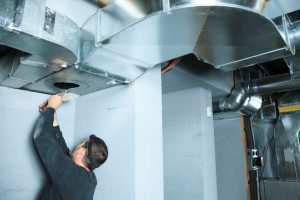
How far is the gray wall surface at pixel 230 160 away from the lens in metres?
3.09

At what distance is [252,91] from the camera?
2.61 meters

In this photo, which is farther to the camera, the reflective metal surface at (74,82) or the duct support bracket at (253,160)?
the duct support bracket at (253,160)

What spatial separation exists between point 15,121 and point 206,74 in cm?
158

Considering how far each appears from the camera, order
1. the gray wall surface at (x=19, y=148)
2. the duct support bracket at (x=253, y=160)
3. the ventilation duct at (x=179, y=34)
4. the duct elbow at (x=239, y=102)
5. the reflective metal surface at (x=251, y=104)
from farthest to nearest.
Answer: the duct support bracket at (x=253, y=160)
the reflective metal surface at (x=251, y=104)
the duct elbow at (x=239, y=102)
the gray wall surface at (x=19, y=148)
the ventilation duct at (x=179, y=34)

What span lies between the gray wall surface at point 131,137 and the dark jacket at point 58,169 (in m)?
0.20

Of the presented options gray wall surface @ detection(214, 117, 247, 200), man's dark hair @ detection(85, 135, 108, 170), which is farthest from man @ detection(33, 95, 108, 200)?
gray wall surface @ detection(214, 117, 247, 200)

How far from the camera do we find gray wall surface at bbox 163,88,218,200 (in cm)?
234

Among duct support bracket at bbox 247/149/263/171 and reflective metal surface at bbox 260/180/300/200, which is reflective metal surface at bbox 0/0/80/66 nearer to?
duct support bracket at bbox 247/149/263/171

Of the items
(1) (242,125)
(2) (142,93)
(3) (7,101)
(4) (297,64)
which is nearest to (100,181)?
(2) (142,93)

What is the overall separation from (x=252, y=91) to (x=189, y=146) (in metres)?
0.90

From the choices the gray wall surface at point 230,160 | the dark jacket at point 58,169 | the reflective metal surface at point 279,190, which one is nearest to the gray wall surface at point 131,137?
the dark jacket at point 58,169

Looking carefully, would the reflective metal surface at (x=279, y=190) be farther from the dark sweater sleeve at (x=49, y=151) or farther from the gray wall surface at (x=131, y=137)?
the dark sweater sleeve at (x=49, y=151)

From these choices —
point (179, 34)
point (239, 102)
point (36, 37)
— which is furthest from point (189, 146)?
point (36, 37)

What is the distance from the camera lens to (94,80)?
1.38 metres
